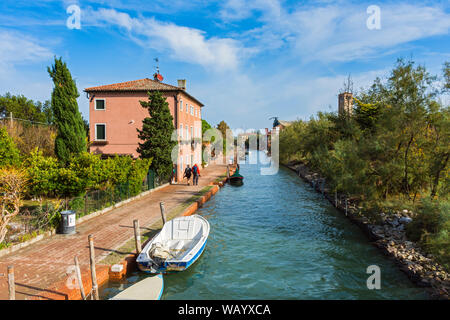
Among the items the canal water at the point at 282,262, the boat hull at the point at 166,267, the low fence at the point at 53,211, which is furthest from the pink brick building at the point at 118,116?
the boat hull at the point at 166,267

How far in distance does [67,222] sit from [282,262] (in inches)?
305

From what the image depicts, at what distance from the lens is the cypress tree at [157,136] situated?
21.5 meters

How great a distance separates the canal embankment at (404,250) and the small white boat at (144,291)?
733 cm

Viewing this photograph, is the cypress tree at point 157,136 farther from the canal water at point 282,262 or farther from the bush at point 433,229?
the bush at point 433,229

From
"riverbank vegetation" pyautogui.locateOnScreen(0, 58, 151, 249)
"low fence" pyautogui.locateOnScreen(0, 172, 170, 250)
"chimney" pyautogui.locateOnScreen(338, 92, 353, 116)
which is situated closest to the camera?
"low fence" pyautogui.locateOnScreen(0, 172, 170, 250)

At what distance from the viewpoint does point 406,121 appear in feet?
45.1

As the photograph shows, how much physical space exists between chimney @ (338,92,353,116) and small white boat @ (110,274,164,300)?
23460 mm

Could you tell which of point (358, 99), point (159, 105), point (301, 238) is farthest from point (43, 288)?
point (358, 99)

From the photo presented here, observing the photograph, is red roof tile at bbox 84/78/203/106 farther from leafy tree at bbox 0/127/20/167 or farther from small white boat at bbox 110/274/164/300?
small white boat at bbox 110/274/164/300

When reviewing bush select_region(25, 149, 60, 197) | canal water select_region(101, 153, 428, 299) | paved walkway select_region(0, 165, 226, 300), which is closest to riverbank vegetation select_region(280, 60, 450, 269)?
canal water select_region(101, 153, 428, 299)

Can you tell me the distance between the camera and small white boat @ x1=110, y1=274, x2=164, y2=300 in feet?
24.0

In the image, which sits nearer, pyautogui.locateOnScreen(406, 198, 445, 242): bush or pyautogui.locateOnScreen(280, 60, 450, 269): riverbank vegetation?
pyautogui.locateOnScreen(406, 198, 445, 242): bush

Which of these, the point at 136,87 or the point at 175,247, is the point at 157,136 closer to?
the point at 136,87

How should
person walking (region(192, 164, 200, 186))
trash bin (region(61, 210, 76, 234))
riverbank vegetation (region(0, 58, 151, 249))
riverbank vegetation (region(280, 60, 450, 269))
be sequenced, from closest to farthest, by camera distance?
1. riverbank vegetation (region(0, 58, 151, 249))
2. trash bin (region(61, 210, 76, 234))
3. riverbank vegetation (region(280, 60, 450, 269))
4. person walking (region(192, 164, 200, 186))
